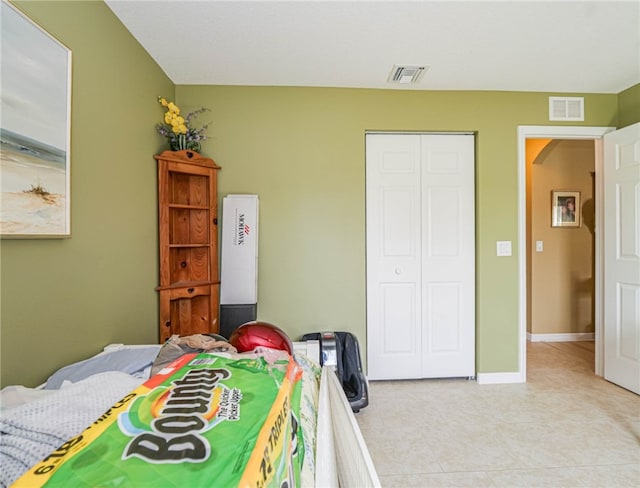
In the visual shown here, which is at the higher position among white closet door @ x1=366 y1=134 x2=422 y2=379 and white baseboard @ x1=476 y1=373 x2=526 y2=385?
white closet door @ x1=366 y1=134 x2=422 y2=379

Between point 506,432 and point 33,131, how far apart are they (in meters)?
2.98

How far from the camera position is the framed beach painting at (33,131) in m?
1.10

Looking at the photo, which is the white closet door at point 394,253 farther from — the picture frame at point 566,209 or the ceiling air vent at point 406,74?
the picture frame at point 566,209

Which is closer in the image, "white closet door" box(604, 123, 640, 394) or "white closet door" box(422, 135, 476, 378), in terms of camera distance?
"white closet door" box(604, 123, 640, 394)

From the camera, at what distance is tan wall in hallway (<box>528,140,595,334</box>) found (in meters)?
3.97

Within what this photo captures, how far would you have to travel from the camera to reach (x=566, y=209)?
3.98 m

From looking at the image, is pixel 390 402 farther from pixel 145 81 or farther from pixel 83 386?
pixel 145 81

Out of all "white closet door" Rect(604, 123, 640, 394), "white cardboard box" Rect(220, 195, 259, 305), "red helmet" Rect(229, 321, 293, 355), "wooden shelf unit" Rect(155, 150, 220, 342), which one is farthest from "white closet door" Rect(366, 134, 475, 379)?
"red helmet" Rect(229, 321, 293, 355)

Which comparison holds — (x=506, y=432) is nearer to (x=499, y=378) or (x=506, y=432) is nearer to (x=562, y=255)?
(x=499, y=378)

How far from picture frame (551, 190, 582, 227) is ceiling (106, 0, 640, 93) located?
1.53m

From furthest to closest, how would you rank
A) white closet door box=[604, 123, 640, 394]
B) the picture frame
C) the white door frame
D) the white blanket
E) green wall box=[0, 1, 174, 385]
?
the picture frame < the white door frame < white closet door box=[604, 123, 640, 394] < green wall box=[0, 1, 174, 385] < the white blanket

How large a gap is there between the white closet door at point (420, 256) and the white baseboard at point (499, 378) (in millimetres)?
93

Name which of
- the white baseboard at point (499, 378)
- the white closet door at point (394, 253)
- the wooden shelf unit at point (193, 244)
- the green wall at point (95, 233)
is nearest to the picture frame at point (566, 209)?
the white baseboard at point (499, 378)

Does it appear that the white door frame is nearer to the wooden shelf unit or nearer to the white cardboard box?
the white cardboard box
